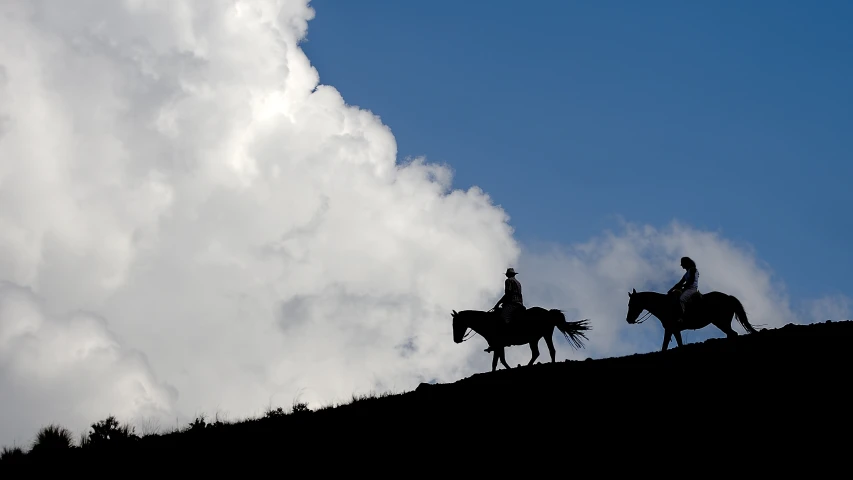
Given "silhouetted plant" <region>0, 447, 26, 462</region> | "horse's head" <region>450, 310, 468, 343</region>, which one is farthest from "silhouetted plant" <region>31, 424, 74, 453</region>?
"horse's head" <region>450, 310, 468, 343</region>

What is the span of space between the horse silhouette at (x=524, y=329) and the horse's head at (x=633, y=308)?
1.42m

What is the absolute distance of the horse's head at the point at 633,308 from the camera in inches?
987

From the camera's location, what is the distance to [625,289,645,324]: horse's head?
25.1 m

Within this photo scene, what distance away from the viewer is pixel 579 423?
14.2 m

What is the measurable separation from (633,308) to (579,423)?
38.3 feet

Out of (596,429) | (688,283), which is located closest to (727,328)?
(688,283)

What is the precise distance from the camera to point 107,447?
19562 millimetres

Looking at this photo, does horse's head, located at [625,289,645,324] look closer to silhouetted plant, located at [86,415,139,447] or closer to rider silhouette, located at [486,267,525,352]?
rider silhouette, located at [486,267,525,352]

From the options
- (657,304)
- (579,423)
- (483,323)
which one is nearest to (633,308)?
(657,304)

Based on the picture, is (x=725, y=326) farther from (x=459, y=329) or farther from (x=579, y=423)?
(x=579, y=423)

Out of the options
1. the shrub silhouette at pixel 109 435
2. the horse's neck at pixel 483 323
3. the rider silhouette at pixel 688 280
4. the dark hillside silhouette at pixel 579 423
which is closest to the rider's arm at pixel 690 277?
the rider silhouette at pixel 688 280

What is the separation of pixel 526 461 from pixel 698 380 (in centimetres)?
502

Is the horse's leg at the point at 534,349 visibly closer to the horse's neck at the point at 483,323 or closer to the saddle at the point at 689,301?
the horse's neck at the point at 483,323

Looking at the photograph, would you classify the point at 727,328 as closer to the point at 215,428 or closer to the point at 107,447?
the point at 215,428
